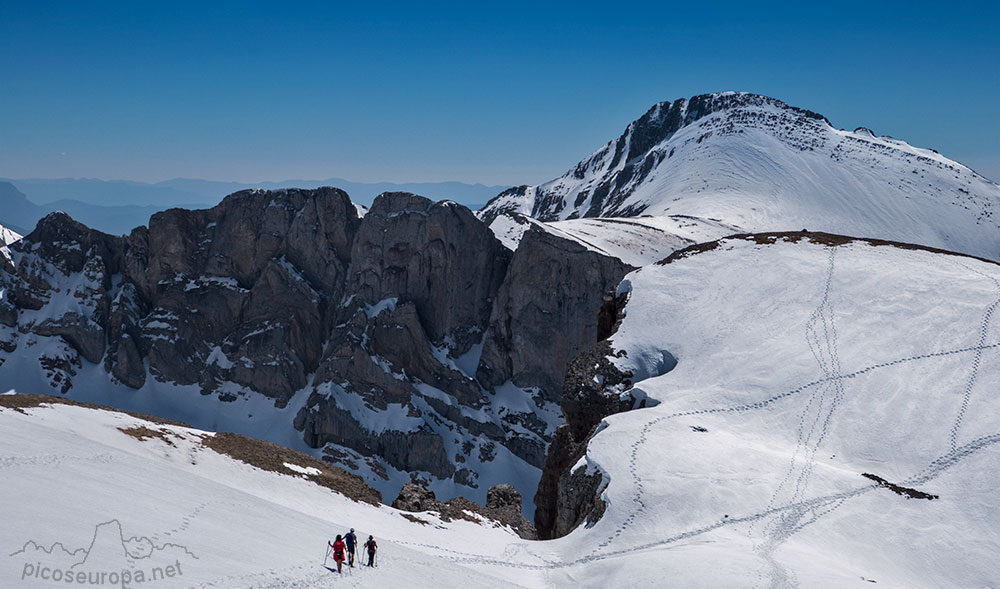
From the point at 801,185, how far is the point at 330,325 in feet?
397

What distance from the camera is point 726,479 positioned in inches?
1161

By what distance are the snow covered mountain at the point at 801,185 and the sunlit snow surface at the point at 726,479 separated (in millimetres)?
94772

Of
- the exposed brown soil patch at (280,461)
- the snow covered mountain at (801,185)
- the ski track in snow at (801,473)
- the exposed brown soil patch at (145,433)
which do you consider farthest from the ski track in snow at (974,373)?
the snow covered mountain at (801,185)

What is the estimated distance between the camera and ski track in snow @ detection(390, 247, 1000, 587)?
2661cm

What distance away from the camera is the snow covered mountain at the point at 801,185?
477ft

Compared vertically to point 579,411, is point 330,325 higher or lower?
lower

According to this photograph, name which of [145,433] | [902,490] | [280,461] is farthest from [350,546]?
[902,490]

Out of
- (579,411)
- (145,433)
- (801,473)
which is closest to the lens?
(801,473)

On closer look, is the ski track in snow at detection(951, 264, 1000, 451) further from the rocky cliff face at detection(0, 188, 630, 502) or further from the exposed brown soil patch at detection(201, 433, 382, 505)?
the rocky cliff face at detection(0, 188, 630, 502)

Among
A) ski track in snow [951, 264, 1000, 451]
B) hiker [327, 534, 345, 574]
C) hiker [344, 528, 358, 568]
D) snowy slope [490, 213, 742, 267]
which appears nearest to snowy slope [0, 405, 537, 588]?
hiker [327, 534, 345, 574]

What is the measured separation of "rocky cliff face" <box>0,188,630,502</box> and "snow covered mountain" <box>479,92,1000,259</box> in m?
51.5

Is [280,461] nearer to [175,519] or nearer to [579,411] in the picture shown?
[175,519]

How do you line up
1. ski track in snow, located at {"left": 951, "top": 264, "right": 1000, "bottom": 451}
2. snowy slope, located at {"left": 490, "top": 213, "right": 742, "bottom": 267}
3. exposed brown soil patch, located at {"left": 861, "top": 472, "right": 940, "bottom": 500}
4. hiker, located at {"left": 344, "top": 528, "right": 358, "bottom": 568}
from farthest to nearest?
snowy slope, located at {"left": 490, "top": 213, "right": 742, "bottom": 267} → ski track in snow, located at {"left": 951, "top": 264, "right": 1000, "bottom": 451} → exposed brown soil patch, located at {"left": 861, "top": 472, "right": 940, "bottom": 500} → hiker, located at {"left": 344, "top": 528, "right": 358, "bottom": 568}

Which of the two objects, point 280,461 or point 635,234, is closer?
point 280,461
